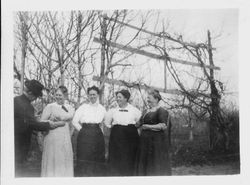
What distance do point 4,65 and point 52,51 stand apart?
521 mm

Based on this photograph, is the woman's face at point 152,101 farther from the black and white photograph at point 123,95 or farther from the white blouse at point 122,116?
the white blouse at point 122,116

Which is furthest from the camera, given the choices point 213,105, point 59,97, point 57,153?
point 213,105

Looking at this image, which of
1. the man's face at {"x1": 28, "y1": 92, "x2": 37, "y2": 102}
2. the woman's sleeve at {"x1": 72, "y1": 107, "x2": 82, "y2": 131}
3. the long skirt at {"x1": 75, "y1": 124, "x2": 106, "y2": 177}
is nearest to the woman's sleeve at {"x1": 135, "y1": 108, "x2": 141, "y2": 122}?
the long skirt at {"x1": 75, "y1": 124, "x2": 106, "y2": 177}

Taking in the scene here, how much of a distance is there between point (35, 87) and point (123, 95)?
0.93 metres

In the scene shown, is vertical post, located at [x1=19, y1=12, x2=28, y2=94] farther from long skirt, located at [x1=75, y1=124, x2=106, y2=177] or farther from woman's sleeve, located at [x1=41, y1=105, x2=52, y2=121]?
long skirt, located at [x1=75, y1=124, x2=106, y2=177]

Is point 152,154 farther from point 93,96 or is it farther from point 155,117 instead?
point 93,96

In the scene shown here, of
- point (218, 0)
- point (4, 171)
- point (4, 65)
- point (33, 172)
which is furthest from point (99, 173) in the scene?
point (218, 0)

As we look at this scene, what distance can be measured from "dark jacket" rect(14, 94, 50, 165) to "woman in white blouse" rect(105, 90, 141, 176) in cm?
76

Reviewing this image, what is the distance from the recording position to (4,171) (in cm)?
Result: 381

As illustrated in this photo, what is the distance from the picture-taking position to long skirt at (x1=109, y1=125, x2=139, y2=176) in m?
3.81

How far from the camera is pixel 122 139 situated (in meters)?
3.82

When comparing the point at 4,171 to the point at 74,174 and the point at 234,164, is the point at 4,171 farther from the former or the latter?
the point at 234,164

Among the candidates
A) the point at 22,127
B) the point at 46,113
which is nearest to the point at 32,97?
the point at 46,113

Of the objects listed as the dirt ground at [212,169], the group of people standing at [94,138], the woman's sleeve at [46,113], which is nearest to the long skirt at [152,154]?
the group of people standing at [94,138]
